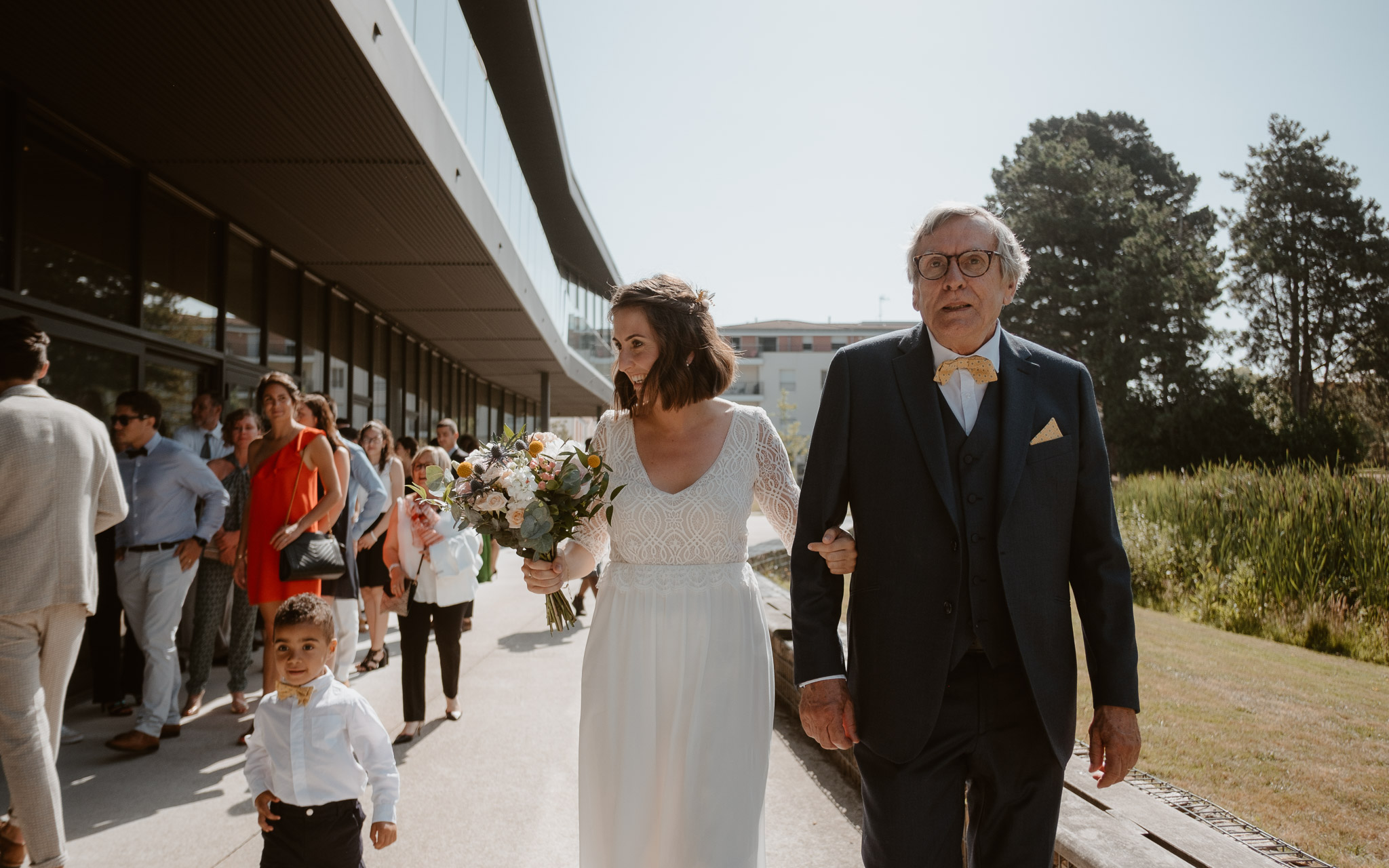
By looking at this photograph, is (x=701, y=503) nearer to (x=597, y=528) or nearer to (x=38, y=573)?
(x=597, y=528)

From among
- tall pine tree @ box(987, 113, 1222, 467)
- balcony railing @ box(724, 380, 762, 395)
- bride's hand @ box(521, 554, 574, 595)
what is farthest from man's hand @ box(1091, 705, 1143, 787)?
balcony railing @ box(724, 380, 762, 395)

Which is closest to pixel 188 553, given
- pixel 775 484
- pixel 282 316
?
pixel 775 484

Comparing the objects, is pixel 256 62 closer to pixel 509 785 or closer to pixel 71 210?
pixel 71 210

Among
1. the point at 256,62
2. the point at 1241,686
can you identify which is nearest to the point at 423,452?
the point at 256,62

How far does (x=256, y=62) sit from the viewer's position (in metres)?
5.84

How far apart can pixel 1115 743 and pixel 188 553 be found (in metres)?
5.75

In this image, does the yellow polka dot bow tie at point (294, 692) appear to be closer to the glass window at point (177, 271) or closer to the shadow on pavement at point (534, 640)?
the shadow on pavement at point (534, 640)

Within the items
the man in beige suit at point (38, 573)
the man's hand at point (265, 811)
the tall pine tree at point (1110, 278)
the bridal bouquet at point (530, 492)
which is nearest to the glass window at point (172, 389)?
the man in beige suit at point (38, 573)

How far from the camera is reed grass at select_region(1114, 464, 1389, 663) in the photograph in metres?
8.95

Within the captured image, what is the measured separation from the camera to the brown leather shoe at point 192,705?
645 centimetres

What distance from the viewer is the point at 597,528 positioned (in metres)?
3.37

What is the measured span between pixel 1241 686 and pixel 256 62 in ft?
25.6

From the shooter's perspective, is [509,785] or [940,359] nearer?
[940,359]

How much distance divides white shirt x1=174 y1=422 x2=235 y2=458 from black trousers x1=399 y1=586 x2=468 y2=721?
284cm
